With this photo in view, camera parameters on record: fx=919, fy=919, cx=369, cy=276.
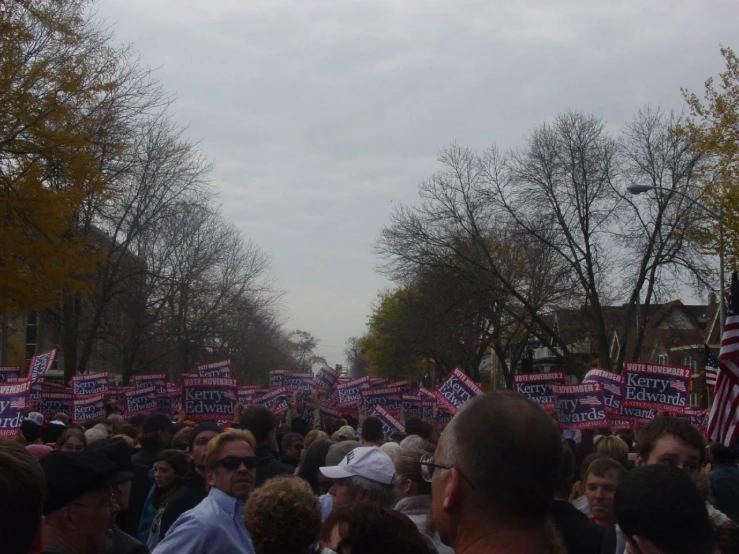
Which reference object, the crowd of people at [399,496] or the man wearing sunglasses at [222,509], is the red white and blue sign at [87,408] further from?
the man wearing sunglasses at [222,509]

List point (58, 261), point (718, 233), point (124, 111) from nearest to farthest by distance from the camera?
point (58, 261)
point (124, 111)
point (718, 233)

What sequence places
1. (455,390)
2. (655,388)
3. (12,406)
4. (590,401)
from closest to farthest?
(12,406), (655,388), (590,401), (455,390)

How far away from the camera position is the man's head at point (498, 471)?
231 centimetres

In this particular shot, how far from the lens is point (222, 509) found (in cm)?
489

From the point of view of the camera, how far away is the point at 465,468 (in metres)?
2.34

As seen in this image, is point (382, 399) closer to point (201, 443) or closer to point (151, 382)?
point (151, 382)

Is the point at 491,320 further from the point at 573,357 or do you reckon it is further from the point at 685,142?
the point at 685,142

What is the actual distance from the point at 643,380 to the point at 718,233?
15.3 metres

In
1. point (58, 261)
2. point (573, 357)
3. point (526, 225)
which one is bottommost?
point (573, 357)

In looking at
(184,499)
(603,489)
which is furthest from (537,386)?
(184,499)

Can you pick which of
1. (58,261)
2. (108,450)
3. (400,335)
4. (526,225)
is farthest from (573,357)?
(108,450)

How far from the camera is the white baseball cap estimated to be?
521 centimetres

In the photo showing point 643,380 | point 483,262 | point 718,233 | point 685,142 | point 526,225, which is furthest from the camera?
point 483,262

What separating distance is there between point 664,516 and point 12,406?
423 inches
